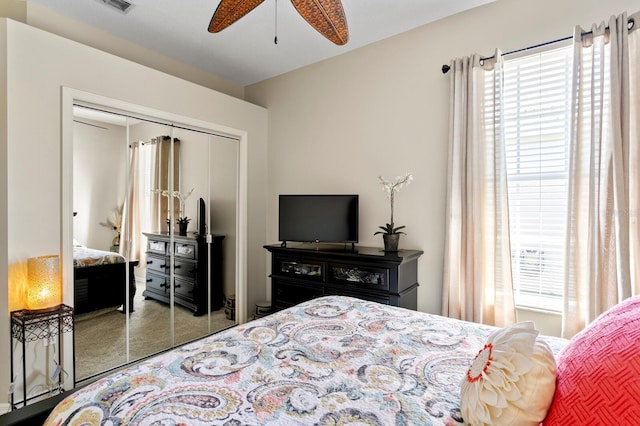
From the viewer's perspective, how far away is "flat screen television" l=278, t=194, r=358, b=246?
311 centimetres

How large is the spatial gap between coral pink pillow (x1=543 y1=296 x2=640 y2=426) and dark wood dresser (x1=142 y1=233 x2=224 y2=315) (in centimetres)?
295

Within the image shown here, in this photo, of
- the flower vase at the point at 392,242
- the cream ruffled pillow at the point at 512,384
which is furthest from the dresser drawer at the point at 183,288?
the cream ruffled pillow at the point at 512,384

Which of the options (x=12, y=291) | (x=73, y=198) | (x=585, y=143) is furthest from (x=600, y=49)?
(x=12, y=291)

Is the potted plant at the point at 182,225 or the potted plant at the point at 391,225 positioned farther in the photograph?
the potted plant at the point at 182,225

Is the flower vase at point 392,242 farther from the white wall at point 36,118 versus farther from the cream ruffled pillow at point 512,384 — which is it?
the white wall at point 36,118

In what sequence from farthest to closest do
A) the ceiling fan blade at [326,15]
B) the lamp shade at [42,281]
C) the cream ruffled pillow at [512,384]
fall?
the lamp shade at [42,281] < the ceiling fan blade at [326,15] < the cream ruffled pillow at [512,384]

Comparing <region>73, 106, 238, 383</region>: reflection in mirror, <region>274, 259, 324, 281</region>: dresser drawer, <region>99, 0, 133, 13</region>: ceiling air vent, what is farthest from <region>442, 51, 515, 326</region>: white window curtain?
<region>99, 0, 133, 13</region>: ceiling air vent

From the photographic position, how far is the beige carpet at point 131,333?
2459 mm

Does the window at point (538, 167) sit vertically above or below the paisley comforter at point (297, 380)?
above

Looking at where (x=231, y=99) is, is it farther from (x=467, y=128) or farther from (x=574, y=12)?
(x=574, y=12)

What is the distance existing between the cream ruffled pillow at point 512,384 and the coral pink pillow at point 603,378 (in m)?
0.03

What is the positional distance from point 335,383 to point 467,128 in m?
2.15

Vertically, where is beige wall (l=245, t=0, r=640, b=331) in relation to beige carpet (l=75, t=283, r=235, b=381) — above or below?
above

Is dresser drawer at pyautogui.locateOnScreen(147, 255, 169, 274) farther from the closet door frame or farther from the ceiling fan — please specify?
the ceiling fan
